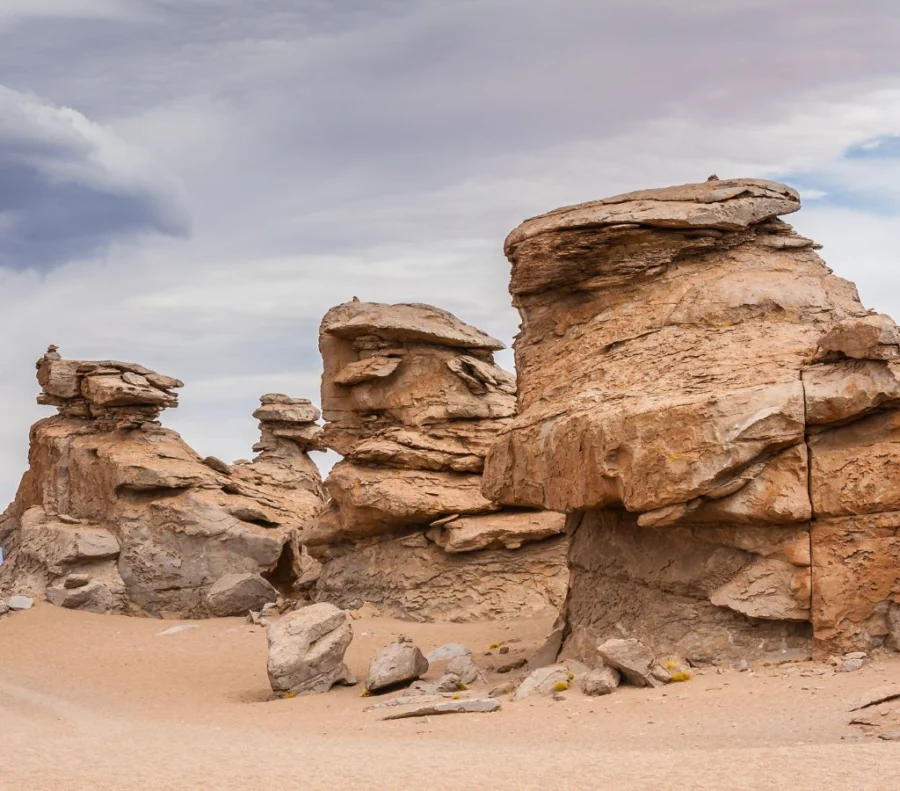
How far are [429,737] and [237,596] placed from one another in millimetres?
15072

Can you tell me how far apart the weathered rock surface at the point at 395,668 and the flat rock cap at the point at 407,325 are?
1072 centimetres

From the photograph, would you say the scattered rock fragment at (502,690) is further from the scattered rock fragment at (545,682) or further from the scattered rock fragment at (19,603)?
the scattered rock fragment at (19,603)

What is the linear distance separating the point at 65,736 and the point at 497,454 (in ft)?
24.4

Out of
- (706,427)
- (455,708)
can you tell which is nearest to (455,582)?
(455,708)

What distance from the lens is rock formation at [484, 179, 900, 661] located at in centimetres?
1406

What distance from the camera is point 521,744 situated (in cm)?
1228

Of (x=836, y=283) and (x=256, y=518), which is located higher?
(x=836, y=283)

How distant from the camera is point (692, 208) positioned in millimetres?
17641

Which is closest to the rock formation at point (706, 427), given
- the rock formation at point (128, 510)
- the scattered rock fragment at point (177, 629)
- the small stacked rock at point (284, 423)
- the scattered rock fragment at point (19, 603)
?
the scattered rock fragment at point (177, 629)

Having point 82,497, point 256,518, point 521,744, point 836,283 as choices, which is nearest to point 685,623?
point 521,744

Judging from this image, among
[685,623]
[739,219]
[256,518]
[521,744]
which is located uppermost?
[739,219]

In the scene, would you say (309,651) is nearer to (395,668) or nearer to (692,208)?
(395,668)

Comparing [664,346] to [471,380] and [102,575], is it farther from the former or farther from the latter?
[102,575]

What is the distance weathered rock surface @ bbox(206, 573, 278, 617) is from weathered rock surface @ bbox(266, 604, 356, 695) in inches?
369
